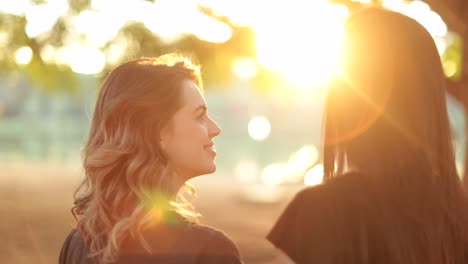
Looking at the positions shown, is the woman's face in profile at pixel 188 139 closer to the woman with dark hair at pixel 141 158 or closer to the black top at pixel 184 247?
the woman with dark hair at pixel 141 158

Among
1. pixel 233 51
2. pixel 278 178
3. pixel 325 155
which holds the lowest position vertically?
pixel 278 178

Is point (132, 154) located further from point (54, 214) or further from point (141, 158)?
point (54, 214)

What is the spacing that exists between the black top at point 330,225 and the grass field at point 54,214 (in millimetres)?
138

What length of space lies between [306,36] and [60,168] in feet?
109

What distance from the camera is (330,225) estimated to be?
7.87 ft

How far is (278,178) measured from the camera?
137 ft

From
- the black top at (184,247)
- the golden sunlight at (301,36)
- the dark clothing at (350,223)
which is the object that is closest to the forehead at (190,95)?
the black top at (184,247)

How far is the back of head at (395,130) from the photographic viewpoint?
8.05ft

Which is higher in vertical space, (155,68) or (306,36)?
(306,36)

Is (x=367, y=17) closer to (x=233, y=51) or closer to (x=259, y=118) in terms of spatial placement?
(x=233, y=51)

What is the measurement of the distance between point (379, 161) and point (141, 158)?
852mm

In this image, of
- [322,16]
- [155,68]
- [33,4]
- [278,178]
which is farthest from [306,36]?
[278,178]

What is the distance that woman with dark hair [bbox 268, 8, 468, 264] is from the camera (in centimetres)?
242

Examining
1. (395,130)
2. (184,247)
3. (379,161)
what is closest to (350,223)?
(379,161)
